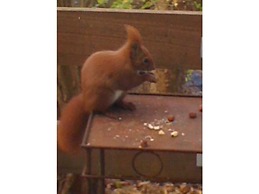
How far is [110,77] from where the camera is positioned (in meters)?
1.17

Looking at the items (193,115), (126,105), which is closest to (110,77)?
(126,105)

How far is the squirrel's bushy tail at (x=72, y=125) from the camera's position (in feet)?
3.90

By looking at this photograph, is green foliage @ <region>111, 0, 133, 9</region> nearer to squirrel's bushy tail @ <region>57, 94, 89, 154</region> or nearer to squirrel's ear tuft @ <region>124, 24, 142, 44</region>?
squirrel's ear tuft @ <region>124, 24, 142, 44</region>

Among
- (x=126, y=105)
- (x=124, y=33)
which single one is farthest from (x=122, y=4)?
(x=126, y=105)

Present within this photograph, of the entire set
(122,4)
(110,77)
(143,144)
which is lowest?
(143,144)

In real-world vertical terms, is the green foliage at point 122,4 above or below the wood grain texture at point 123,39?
above

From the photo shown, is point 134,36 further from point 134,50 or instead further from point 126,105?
point 126,105

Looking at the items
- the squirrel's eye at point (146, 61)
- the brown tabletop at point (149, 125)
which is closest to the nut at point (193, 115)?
the brown tabletop at point (149, 125)

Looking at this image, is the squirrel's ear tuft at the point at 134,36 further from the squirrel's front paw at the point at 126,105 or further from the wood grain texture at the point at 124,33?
the squirrel's front paw at the point at 126,105

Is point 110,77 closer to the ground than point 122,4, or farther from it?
closer to the ground

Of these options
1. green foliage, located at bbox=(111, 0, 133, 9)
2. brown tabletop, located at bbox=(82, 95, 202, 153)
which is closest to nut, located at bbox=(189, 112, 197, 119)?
brown tabletop, located at bbox=(82, 95, 202, 153)

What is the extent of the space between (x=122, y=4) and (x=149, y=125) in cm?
23

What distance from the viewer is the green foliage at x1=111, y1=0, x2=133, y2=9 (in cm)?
118
